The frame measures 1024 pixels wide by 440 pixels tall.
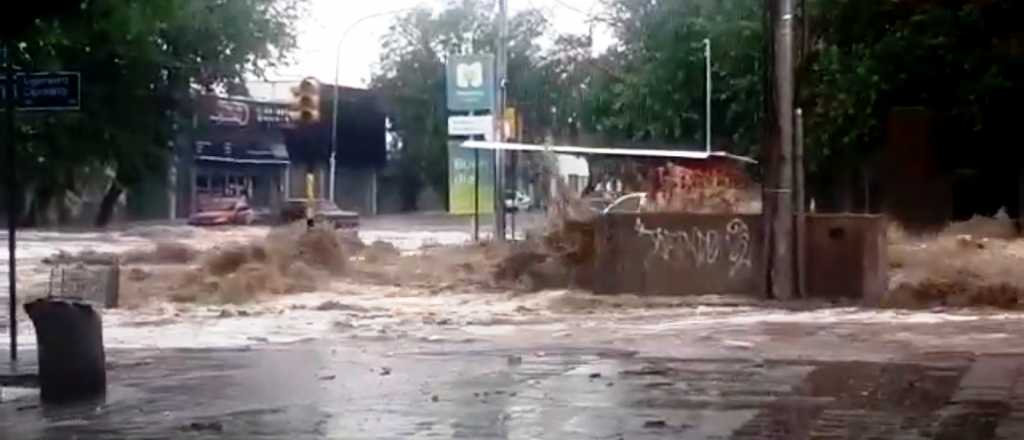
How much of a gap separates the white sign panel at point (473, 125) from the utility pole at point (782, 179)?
805 inches

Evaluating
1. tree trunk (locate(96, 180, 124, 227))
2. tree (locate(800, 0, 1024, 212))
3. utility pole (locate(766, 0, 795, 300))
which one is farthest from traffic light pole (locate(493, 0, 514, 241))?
tree trunk (locate(96, 180, 124, 227))

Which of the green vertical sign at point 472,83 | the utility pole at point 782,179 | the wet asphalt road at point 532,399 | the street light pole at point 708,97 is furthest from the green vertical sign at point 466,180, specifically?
the wet asphalt road at point 532,399

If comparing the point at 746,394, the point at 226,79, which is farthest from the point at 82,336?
the point at 226,79

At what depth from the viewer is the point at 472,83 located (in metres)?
47.9

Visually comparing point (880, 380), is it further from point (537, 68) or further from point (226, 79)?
point (537, 68)

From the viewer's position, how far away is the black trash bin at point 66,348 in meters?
15.5

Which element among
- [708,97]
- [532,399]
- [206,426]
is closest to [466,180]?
[708,97]

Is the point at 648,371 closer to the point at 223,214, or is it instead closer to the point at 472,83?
the point at 472,83

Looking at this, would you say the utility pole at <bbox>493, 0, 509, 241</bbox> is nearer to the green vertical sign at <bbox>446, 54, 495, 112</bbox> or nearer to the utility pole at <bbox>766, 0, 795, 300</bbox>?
the green vertical sign at <bbox>446, 54, 495, 112</bbox>

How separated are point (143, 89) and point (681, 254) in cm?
4123

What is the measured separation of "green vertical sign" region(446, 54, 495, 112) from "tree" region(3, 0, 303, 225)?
12.9 metres

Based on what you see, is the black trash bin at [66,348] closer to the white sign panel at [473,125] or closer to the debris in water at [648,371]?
the debris in water at [648,371]

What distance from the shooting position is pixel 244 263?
3366 cm

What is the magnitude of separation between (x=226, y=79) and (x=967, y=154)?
1203 inches
